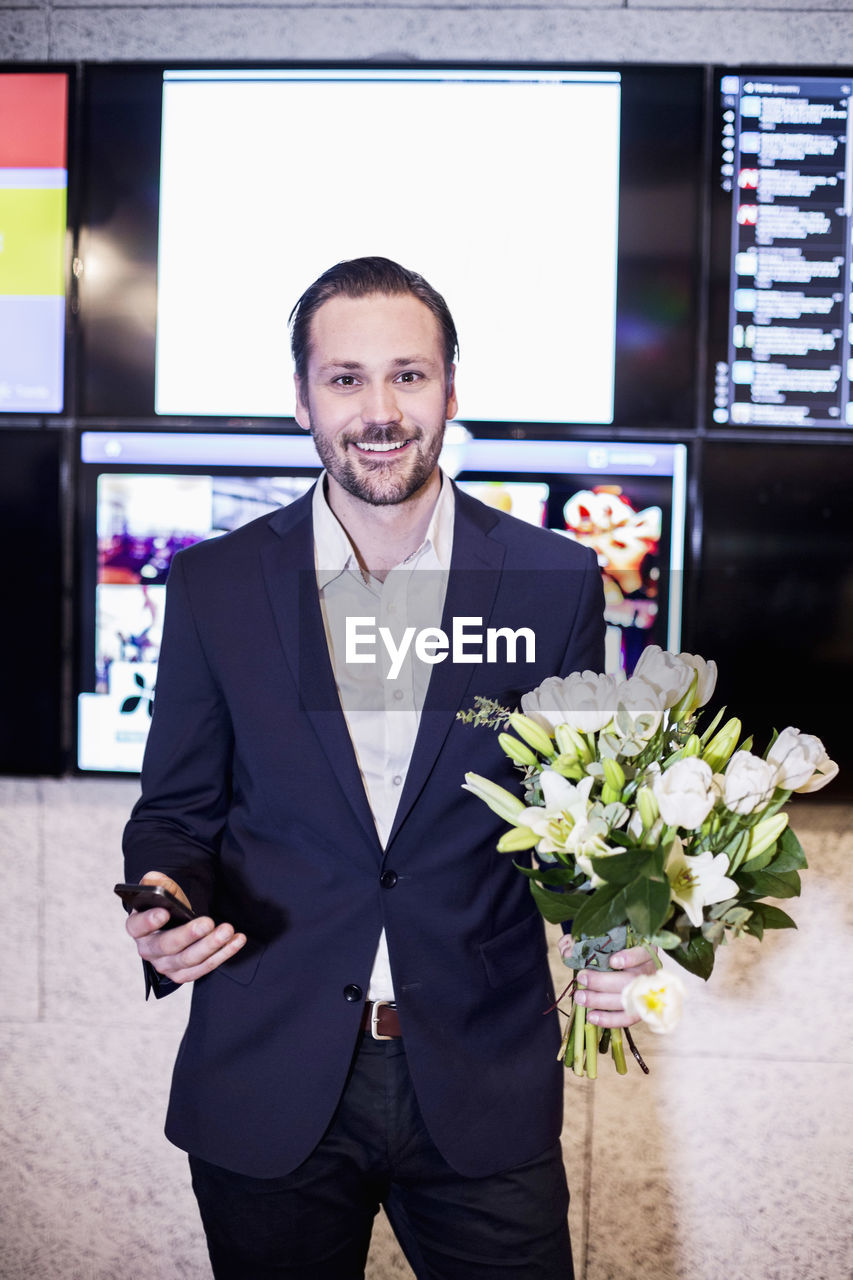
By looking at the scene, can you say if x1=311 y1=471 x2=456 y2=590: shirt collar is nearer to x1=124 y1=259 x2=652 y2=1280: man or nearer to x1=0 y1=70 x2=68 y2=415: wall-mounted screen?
x1=124 y1=259 x2=652 y2=1280: man

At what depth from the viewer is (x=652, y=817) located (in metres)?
1.11

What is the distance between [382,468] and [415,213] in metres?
0.82

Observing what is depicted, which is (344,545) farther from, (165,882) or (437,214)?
(437,214)

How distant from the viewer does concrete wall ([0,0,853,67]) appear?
2092 millimetres

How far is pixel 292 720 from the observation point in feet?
4.78

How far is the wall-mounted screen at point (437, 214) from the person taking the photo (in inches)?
80.0

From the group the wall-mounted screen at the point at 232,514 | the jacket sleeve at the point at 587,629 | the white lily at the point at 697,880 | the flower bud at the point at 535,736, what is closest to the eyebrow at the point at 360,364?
the jacket sleeve at the point at 587,629

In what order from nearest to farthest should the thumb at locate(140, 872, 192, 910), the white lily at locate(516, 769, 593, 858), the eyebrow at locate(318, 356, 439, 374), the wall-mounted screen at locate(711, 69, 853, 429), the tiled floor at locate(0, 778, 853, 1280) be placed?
1. the white lily at locate(516, 769, 593, 858)
2. the thumb at locate(140, 872, 192, 910)
3. the eyebrow at locate(318, 356, 439, 374)
4. the wall-mounted screen at locate(711, 69, 853, 429)
5. the tiled floor at locate(0, 778, 853, 1280)

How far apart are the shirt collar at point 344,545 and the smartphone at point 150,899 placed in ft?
1.73

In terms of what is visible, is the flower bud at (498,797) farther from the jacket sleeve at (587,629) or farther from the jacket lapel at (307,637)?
the jacket sleeve at (587,629)

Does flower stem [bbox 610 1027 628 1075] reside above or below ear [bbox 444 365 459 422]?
below

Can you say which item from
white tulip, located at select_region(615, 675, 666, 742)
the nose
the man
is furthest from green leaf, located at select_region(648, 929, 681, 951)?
the nose

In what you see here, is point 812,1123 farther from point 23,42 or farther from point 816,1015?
point 23,42

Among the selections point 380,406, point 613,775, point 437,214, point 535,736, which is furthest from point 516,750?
point 437,214
